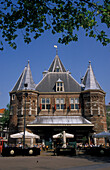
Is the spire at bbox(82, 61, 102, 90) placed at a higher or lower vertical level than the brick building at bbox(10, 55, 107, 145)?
higher

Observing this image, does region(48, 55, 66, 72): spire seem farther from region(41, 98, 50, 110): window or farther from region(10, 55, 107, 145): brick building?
region(41, 98, 50, 110): window

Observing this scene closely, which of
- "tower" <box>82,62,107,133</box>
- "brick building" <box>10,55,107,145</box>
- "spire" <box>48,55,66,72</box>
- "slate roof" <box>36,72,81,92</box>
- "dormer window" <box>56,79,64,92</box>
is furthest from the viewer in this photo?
"spire" <box>48,55,66,72</box>

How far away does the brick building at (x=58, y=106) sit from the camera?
98.7ft

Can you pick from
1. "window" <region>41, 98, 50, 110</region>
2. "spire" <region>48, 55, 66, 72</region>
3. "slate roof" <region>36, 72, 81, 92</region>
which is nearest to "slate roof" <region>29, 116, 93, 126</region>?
"window" <region>41, 98, 50, 110</region>

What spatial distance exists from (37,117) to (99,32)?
2475 cm

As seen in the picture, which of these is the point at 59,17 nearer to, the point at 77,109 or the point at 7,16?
the point at 7,16

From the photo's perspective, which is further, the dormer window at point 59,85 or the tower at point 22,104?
the dormer window at point 59,85

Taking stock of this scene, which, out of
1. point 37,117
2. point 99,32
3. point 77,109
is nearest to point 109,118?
point 77,109

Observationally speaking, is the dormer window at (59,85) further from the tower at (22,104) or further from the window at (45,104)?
the tower at (22,104)

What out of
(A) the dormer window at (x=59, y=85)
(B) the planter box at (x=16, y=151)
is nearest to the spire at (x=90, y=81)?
(A) the dormer window at (x=59, y=85)

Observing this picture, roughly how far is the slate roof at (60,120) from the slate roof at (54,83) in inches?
190

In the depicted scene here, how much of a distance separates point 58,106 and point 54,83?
4.53 meters

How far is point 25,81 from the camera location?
32.9m

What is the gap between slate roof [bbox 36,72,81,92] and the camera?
33438 millimetres
